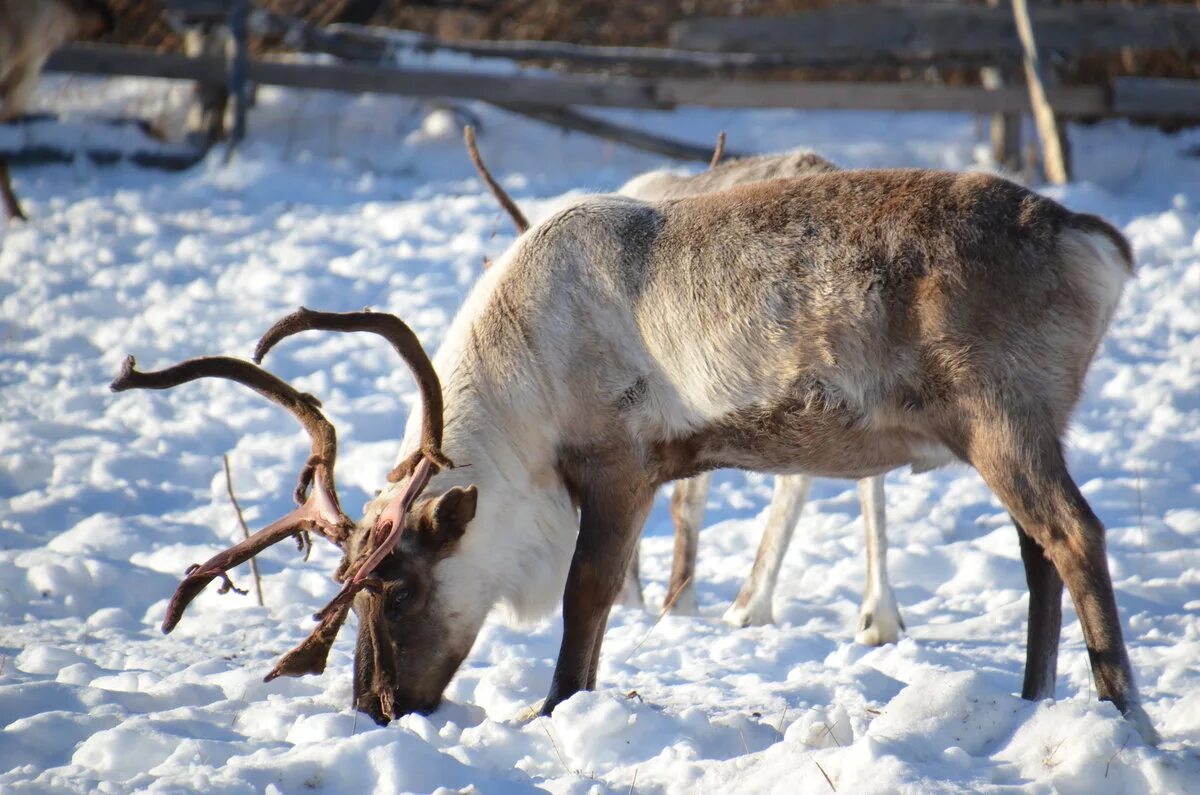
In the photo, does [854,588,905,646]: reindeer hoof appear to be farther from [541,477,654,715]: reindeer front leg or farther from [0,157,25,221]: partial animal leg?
[0,157,25,221]: partial animal leg

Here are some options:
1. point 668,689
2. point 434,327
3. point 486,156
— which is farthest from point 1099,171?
point 668,689

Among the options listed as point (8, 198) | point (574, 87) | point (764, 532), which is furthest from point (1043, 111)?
point (8, 198)

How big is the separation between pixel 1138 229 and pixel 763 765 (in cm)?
605

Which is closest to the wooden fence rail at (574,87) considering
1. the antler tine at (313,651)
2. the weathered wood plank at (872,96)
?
the weathered wood plank at (872,96)

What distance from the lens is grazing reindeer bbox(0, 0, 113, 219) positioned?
5684 millimetres

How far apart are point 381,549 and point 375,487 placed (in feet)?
7.67

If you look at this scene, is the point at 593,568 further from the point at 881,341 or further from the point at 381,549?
the point at 881,341

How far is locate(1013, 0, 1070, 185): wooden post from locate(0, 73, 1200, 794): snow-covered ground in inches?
20.9

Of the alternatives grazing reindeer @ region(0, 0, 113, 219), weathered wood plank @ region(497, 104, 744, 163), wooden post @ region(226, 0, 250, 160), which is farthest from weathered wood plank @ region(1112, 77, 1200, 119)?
grazing reindeer @ region(0, 0, 113, 219)

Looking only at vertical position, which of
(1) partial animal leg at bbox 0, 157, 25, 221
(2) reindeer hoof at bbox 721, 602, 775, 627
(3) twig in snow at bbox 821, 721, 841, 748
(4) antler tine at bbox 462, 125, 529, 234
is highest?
(4) antler tine at bbox 462, 125, 529, 234

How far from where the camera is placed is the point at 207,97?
9.73m

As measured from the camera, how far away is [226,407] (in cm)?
632

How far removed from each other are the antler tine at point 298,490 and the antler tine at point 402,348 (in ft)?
0.56

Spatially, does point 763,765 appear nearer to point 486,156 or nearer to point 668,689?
point 668,689
